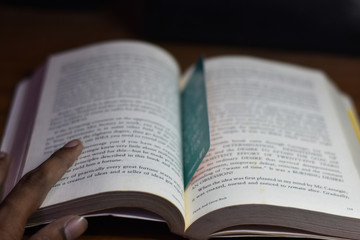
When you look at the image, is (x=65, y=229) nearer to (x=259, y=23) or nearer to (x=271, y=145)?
(x=271, y=145)

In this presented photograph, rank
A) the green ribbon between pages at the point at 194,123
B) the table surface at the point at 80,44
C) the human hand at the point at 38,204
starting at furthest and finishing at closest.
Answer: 1. the table surface at the point at 80,44
2. the green ribbon between pages at the point at 194,123
3. the human hand at the point at 38,204

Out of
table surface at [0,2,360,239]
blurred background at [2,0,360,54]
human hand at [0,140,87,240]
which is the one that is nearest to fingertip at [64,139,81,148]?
human hand at [0,140,87,240]

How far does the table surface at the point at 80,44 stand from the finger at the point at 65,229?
0.37m

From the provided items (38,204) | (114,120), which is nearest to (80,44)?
(114,120)

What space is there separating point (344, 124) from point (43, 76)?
563 millimetres

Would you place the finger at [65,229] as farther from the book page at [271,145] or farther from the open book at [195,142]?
the book page at [271,145]

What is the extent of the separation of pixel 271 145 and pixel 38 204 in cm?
35

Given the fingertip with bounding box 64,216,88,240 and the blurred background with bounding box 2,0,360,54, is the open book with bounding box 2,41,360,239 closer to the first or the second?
the fingertip with bounding box 64,216,88,240

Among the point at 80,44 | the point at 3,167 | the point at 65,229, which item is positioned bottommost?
the point at 65,229

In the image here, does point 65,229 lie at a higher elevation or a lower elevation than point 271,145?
lower

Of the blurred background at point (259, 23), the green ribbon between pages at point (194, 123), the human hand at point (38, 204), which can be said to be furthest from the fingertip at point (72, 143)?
the blurred background at point (259, 23)

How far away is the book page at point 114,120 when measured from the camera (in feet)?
1.80

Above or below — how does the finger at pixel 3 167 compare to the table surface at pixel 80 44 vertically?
below

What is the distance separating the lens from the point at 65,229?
52cm
